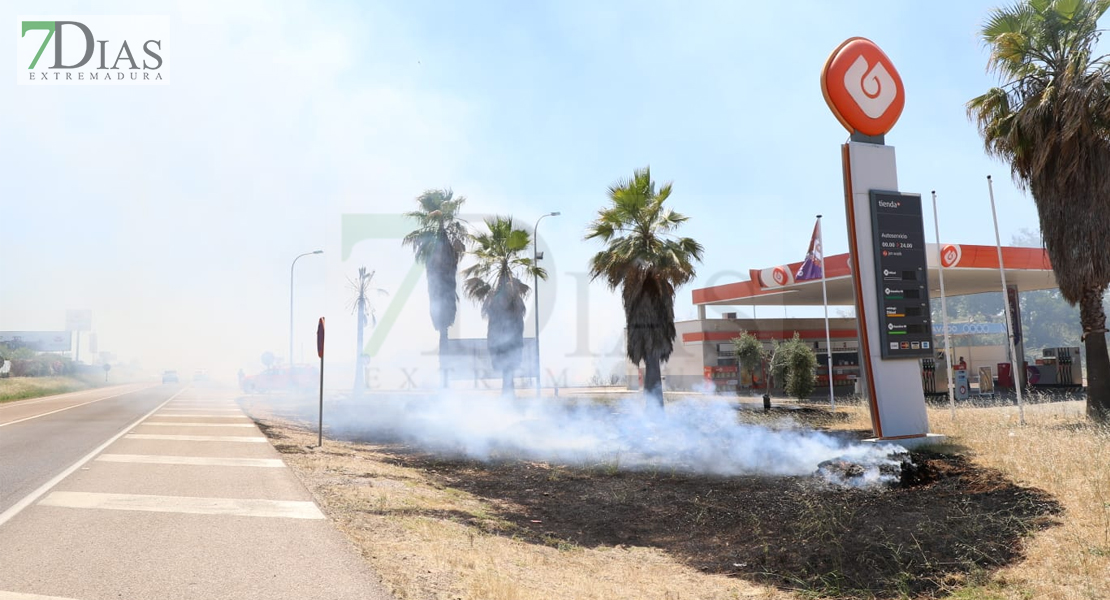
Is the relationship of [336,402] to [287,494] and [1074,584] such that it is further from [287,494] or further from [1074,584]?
[1074,584]

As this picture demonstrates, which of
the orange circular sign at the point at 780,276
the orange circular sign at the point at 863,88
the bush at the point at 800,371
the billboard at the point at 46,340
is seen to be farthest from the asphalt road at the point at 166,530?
the billboard at the point at 46,340

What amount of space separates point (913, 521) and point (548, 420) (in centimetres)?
1485

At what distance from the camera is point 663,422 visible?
19281 mm

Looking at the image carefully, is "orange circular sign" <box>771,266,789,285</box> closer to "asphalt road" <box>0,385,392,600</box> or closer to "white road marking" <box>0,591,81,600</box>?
"asphalt road" <box>0,385,392,600</box>

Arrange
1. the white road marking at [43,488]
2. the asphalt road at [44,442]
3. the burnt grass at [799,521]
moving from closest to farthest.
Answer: the burnt grass at [799,521] → the white road marking at [43,488] → the asphalt road at [44,442]

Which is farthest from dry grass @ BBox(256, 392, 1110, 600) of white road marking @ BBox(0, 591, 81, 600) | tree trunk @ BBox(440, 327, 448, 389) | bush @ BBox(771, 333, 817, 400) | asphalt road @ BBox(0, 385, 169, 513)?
tree trunk @ BBox(440, 327, 448, 389)

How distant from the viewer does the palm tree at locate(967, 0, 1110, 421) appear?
14.8 metres

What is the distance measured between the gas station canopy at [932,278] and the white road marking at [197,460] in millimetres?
21613

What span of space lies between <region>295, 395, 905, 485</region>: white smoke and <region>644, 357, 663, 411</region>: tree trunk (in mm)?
446

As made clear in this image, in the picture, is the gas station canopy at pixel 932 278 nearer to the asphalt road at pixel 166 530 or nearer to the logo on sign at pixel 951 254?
the logo on sign at pixel 951 254

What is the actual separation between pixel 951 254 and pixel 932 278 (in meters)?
3.77

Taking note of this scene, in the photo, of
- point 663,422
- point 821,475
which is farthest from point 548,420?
point 821,475

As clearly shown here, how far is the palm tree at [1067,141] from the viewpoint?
14.8 m

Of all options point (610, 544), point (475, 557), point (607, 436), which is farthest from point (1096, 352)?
point (475, 557)
